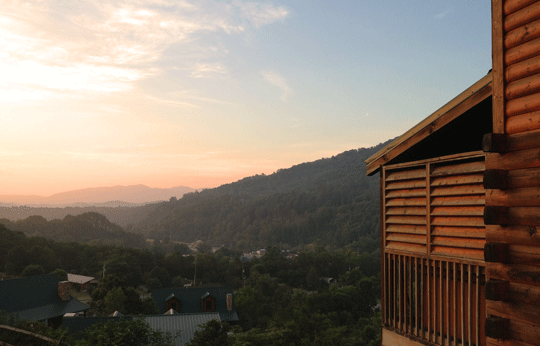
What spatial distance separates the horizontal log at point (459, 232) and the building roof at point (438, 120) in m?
1.20

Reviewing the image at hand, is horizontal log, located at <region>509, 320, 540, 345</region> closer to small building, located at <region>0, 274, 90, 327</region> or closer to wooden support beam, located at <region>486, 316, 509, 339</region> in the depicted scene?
wooden support beam, located at <region>486, 316, 509, 339</region>

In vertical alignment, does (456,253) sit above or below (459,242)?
below

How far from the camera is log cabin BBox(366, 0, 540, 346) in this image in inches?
119

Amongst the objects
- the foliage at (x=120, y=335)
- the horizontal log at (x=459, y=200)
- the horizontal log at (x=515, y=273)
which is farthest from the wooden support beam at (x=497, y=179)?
the foliage at (x=120, y=335)

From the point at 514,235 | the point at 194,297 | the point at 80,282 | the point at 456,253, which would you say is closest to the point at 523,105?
the point at 514,235

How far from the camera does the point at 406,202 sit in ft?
18.0

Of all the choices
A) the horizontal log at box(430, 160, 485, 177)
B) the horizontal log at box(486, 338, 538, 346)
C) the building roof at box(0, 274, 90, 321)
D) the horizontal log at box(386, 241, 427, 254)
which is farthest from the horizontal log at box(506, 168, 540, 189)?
the building roof at box(0, 274, 90, 321)

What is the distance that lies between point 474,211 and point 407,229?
112 centimetres

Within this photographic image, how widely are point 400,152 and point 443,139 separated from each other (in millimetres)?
669

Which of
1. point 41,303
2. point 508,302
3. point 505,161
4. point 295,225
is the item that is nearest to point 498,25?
point 505,161

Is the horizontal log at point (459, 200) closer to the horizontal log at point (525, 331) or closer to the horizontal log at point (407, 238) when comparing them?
the horizontal log at point (407, 238)

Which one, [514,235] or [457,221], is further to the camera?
[457,221]

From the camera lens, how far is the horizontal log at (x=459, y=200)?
4.41m

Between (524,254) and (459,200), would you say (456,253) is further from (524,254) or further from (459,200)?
(524,254)
